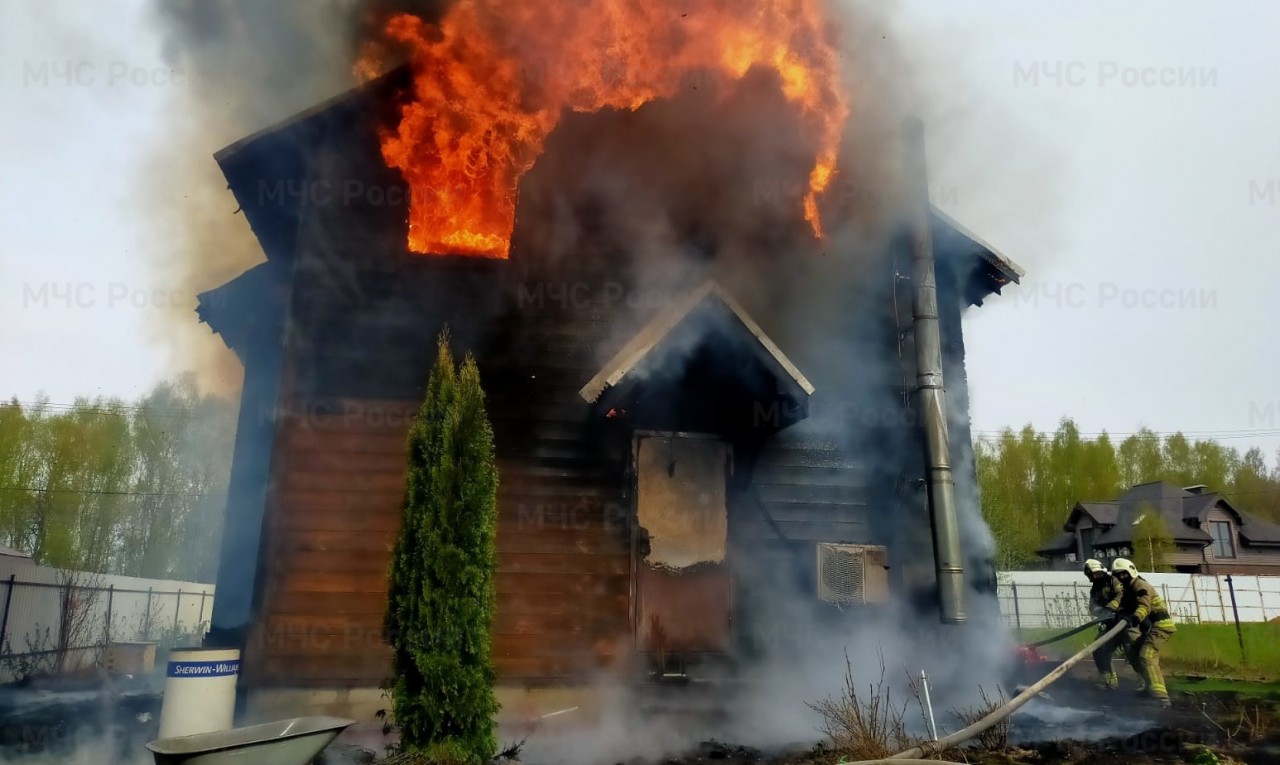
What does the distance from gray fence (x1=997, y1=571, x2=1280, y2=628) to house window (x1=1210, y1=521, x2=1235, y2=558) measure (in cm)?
1256

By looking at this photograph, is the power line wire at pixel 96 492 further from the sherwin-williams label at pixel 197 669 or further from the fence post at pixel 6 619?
the sherwin-williams label at pixel 197 669

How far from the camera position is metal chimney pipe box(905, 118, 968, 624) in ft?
29.6

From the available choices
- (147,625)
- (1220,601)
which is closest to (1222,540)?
(1220,601)

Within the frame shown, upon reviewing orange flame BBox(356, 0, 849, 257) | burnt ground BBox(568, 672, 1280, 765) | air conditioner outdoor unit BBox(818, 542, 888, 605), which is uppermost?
orange flame BBox(356, 0, 849, 257)

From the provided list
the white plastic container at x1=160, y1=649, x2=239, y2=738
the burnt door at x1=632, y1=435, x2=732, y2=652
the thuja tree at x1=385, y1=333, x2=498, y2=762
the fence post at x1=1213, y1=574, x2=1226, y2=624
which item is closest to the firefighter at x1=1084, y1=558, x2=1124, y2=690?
the burnt door at x1=632, y1=435, x2=732, y2=652

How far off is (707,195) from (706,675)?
610cm

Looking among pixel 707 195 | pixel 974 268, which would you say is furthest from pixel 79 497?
pixel 974 268

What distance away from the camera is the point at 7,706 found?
978 centimetres

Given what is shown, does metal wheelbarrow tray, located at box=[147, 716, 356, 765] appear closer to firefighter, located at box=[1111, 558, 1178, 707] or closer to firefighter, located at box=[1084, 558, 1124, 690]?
firefighter, located at box=[1111, 558, 1178, 707]

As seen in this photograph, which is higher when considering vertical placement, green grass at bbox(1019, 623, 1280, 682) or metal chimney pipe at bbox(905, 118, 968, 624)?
metal chimney pipe at bbox(905, 118, 968, 624)

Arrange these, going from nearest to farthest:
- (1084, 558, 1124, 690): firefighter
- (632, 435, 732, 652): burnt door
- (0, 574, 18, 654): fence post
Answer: (632, 435, 732, 652): burnt door, (1084, 558, 1124, 690): firefighter, (0, 574, 18, 654): fence post

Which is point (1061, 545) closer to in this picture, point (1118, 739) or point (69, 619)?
point (1118, 739)

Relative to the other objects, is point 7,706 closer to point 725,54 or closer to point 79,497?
point 725,54

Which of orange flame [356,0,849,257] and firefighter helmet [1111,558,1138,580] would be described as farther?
firefighter helmet [1111,558,1138,580]
